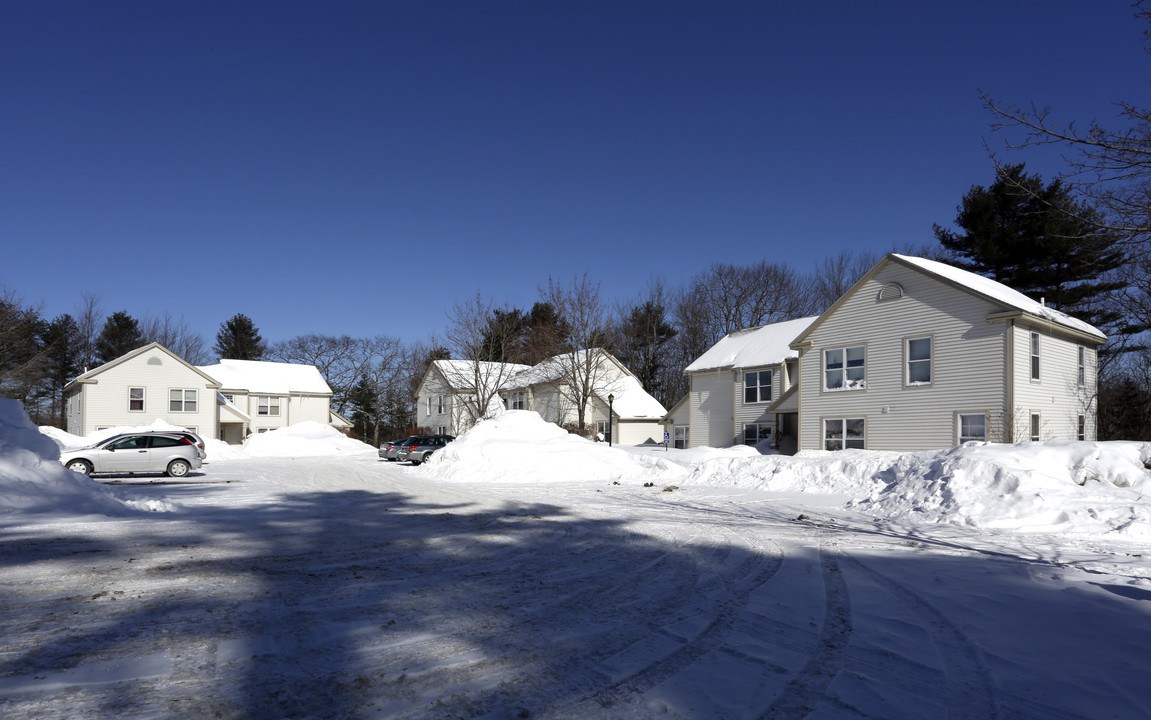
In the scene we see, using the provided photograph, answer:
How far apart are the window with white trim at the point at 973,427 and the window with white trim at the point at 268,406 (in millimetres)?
52463

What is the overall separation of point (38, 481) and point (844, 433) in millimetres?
25882

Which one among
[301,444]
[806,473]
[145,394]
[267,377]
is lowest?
[301,444]

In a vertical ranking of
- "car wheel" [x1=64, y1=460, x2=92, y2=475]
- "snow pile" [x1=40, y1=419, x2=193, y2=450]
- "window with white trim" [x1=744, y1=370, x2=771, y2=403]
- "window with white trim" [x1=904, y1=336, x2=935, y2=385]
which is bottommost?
"snow pile" [x1=40, y1=419, x2=193, y2=450]

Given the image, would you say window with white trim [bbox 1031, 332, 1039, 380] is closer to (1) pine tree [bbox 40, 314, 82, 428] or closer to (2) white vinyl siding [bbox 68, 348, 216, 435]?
(2) white vinyl siding [bbox 68, 348, 216, 435]

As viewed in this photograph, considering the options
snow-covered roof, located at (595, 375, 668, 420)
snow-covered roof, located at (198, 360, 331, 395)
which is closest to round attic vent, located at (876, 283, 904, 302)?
snow-covered roof, located at (595, 375, 668, 420)

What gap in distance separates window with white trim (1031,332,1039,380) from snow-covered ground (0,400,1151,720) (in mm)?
10988

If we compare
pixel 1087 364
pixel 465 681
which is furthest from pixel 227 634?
pixel 1087 364

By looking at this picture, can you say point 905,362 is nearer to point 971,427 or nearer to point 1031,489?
point 971,427

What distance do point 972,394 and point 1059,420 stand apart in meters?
4.50

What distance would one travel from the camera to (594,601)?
714 centimetres

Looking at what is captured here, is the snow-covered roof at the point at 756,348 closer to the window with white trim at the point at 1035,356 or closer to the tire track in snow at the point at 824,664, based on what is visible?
the window with white trim at the point at 1035,356

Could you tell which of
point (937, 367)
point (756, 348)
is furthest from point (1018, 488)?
point (756, 348)

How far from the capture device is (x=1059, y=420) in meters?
25.5

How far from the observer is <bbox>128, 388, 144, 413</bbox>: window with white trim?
47344mm
